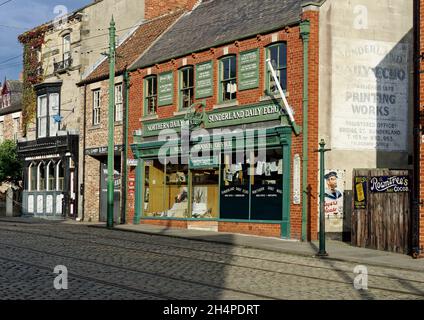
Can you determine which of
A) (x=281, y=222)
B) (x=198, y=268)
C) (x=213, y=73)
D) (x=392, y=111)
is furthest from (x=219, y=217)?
(x=198, y=268)

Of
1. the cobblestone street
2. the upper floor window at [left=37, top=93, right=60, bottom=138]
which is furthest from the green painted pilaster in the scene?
the cobblestone street

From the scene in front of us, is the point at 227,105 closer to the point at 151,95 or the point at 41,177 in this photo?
the point at 151,95

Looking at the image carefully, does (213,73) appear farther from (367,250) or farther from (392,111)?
(367,250)

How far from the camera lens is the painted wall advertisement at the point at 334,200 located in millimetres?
21141

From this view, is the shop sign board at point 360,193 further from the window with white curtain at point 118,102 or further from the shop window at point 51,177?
the shop window at point 51,177

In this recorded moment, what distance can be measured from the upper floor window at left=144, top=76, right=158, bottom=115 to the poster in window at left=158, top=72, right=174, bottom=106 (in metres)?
0.53

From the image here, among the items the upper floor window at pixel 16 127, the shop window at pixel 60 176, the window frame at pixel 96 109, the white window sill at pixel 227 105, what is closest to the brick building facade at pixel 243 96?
the white window sill at pixel 227 105

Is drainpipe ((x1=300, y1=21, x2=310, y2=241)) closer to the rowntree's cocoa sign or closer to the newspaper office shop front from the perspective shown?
the newspaper office shop front

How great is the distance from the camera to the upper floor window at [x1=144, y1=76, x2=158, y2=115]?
28766 millimetres

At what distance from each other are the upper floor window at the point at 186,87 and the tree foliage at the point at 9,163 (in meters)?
17.1

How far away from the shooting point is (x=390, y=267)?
1522 cm

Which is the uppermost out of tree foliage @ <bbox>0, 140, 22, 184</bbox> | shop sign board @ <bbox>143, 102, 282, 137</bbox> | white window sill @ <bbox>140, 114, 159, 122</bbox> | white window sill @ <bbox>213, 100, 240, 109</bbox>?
white window sill @ <bbox>213, 100, 240, 109</bbox>

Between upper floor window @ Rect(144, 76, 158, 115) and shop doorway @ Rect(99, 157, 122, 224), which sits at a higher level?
upper floor window @ Rect(144, 76, 158, 115)

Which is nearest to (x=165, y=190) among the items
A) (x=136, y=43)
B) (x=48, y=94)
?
(x=136, y=43)
